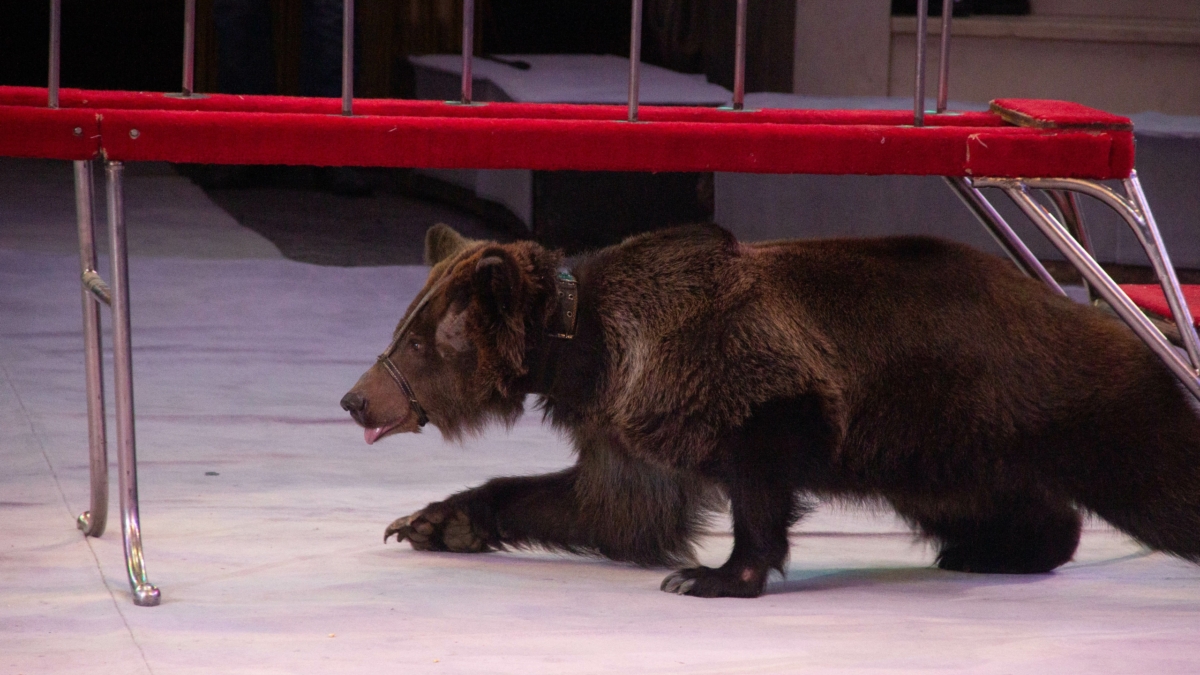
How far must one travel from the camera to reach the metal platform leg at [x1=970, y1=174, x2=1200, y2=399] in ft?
7.76

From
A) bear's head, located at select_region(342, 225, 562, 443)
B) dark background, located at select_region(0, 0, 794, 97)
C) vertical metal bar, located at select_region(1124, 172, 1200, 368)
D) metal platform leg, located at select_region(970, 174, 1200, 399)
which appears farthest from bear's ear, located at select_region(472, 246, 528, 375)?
dark background, located at select_region(0, 0, 794, 97)

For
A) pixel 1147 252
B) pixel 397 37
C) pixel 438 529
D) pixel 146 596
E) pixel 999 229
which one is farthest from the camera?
pixel 397 37

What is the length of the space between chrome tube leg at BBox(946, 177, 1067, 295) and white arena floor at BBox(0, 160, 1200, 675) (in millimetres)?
557

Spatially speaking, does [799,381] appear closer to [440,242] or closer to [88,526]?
[440,242]

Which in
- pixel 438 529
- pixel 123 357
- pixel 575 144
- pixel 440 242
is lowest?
pixel 438 529

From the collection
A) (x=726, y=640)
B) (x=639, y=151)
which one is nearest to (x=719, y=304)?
(x=639, y=151)

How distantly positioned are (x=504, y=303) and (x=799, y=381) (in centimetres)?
51

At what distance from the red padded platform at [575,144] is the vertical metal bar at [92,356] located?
0.20 m

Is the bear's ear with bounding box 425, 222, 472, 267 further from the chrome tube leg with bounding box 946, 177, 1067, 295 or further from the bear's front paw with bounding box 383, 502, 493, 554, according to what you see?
the chrome tube leg with bounding box 946, 177, 1067, 295

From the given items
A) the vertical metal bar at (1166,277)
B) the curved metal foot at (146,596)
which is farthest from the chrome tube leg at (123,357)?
the vertical metal bar at (1166,277)

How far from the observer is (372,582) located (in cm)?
248

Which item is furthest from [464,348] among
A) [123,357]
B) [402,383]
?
[123,357]

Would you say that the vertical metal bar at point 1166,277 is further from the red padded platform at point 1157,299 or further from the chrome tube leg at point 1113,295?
the red padded platform at point 1157,299

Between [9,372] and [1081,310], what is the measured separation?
2777 mm
